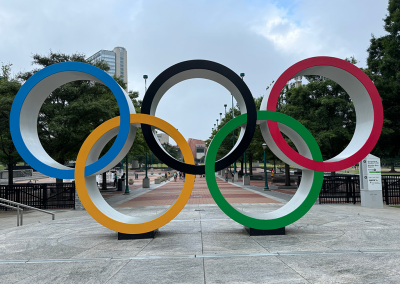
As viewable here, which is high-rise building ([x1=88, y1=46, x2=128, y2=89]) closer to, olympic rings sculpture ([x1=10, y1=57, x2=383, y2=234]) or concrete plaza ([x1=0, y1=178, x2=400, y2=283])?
olympic rings sculpture ([x1=10, y1=57, x2=383, y2=234])

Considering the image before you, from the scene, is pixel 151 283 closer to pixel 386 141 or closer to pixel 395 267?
pixel 395 267

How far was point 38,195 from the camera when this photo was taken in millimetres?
15336

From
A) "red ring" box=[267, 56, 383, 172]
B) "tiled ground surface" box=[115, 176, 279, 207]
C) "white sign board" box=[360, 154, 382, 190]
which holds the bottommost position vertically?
"tiled ground surface" box=[115, 176, 279, 207]

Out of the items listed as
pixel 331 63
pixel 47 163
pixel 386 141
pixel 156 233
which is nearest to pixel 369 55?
pixel 386 141

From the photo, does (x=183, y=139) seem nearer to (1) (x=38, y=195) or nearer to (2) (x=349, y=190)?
(1) (x=38, y=195)

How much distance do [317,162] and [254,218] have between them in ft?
7.92

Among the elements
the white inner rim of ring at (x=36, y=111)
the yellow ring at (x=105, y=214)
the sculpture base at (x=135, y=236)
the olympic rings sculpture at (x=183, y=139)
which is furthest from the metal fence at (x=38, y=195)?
the sculpture base at (x=135, y=236)

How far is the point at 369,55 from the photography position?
22984mm

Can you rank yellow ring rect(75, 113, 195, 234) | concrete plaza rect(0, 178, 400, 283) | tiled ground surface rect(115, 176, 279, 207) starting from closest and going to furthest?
concrete plaza rect(0, 178, 400, 283) → yellow ring rect(75, 113, 195, 234) → tiled ground surface rect(115, 176, 279, 207)

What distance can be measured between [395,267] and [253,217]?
11.6ft

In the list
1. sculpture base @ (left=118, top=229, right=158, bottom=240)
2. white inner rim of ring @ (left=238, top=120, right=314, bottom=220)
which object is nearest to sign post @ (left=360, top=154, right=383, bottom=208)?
white inner rim of ring @ (left=238, top=120, right=314, bottom=220)

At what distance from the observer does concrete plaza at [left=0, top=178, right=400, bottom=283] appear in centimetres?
520

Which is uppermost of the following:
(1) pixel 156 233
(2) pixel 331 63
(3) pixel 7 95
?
(3) pixel 7 95

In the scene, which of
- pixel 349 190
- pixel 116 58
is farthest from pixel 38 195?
pixel 116 58
